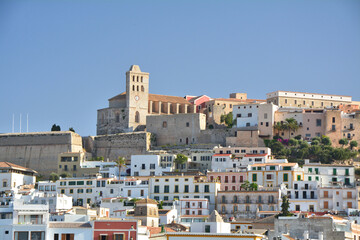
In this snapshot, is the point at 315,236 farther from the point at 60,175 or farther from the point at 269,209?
the point at 60,175

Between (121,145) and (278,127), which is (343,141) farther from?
(121,145)

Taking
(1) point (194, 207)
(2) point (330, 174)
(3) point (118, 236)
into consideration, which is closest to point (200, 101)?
(2) point (330, 174)

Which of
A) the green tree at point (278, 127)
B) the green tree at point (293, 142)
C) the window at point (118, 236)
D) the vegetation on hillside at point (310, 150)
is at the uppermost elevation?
the green tree at point (278, 127)

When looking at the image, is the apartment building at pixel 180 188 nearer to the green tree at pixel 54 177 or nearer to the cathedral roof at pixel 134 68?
the green tree at pixel 54 177

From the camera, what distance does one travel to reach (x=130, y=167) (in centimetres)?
6875

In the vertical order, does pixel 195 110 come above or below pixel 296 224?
above

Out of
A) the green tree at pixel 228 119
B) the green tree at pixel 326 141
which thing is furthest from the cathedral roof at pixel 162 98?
the green tree at pixel 326 141

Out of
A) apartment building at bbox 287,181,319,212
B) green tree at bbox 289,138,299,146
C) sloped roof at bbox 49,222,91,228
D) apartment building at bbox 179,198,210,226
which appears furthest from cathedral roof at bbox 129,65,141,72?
sloped roof at bbox 49,222,91,228

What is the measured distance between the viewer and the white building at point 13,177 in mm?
68438

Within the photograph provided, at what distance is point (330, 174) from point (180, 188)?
10630 millimetres

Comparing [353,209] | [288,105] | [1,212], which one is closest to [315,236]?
[1,212]

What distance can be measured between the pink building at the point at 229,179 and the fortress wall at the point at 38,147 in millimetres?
19083

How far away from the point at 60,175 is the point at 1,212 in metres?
37.7

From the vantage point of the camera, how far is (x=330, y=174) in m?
61.7
